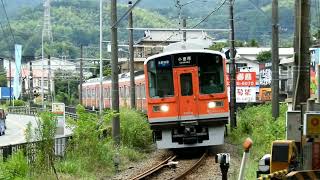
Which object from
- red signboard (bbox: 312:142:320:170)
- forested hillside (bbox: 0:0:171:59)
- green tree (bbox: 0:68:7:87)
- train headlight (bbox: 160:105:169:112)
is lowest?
red signboard (bbox: 312:142:320:170)

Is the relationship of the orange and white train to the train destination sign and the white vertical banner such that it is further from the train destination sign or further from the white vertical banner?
the white vertical banner

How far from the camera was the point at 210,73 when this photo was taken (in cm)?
1659

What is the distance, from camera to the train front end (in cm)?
1630

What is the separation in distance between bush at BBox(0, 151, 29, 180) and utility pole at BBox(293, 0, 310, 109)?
568 centimetres

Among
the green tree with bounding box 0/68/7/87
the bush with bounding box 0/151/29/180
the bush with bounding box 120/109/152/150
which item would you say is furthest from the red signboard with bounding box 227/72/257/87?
the green tree with bounding box 0/68/7/87

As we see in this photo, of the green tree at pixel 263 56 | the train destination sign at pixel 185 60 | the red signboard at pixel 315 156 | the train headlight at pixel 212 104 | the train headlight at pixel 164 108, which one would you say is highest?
the green tree at pixel 263 56

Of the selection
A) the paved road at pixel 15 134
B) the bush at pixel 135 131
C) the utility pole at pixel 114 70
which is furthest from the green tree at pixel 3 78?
the utility pole at pixel 114 70

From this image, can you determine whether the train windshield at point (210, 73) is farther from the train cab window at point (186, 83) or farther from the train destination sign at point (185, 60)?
the train cab window at point (186, 83)

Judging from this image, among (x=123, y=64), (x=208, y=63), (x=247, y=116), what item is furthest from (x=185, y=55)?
(x=123, y=64)

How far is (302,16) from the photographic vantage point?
10094 millimetres

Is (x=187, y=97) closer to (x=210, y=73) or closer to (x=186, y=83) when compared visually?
(x=186, y=83)

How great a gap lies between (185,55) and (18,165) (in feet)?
21.9

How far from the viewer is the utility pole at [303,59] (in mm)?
10055

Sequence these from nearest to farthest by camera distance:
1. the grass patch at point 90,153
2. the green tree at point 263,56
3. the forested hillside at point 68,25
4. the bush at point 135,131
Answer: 1. the grass patch at point 90,153
2. the bush at point 135,131
3. the green tree at point 263,56
4. the forested hillside at point 68,25
